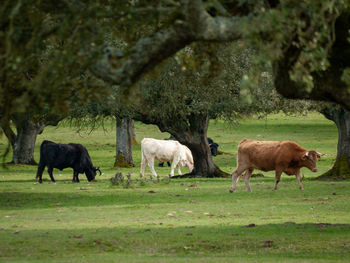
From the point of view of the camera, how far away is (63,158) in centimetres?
3797

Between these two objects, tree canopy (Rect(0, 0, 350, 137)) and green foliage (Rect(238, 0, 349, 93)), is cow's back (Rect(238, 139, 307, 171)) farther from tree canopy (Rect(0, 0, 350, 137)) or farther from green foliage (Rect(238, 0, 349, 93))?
green foliage (Rect(238, 0, 349, 93))

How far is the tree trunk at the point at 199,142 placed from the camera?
40031 mm

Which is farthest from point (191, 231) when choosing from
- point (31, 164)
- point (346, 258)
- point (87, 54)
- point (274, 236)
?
point (31, 164)

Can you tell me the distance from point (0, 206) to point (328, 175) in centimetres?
1754

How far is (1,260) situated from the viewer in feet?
48.2

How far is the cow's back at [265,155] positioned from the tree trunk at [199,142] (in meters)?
10.1

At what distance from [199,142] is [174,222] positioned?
66.1 ft

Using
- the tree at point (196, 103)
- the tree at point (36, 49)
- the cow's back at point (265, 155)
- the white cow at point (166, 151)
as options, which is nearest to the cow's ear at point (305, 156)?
the cow's back at point (265, 155)

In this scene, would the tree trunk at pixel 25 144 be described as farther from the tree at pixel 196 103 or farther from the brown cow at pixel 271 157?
the brown cow at pixel 271 157

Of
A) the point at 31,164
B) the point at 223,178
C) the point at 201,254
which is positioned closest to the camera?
the point at 201,254

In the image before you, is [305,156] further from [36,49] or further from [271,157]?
[36,49]

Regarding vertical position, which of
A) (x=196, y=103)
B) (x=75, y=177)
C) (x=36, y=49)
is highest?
(x=36, y=49)

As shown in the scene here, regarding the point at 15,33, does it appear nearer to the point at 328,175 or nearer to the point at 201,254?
the point at 201,254

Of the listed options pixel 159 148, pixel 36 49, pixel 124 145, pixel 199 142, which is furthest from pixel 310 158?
pixel 124 145
